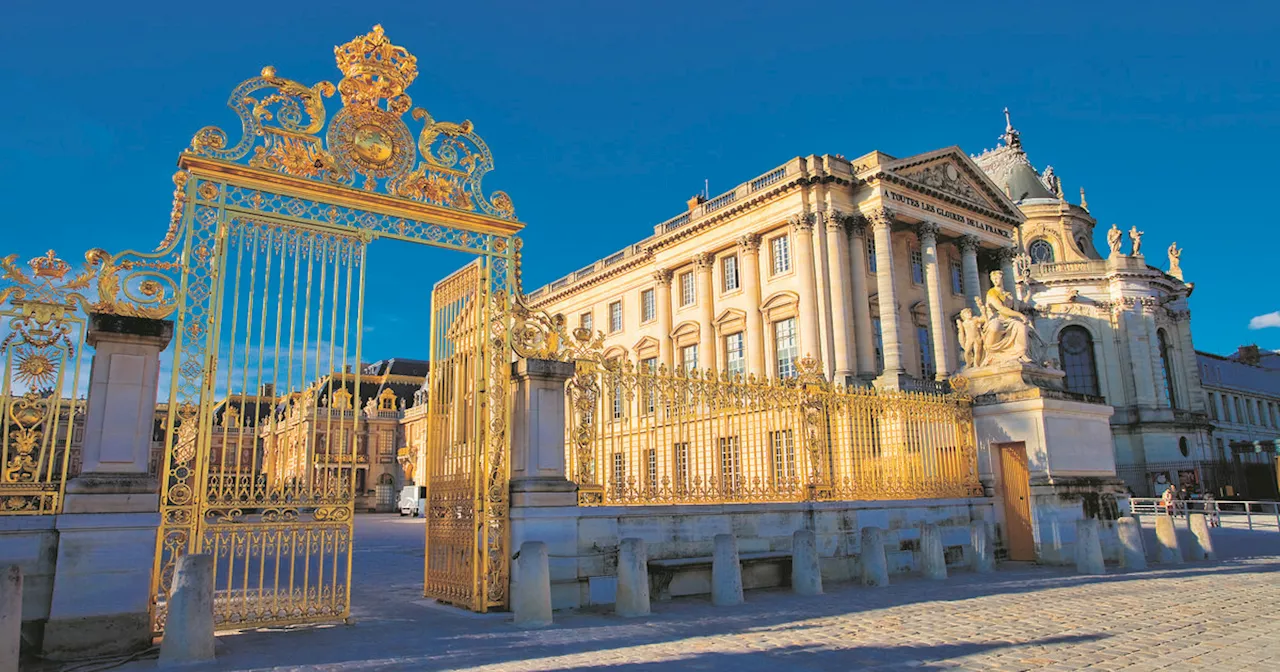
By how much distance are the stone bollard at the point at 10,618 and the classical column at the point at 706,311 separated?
110 ft

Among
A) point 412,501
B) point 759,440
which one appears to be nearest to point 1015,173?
point 412,501

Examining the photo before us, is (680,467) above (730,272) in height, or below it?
below

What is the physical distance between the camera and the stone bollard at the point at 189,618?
639 cm

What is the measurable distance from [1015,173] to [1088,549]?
169ft

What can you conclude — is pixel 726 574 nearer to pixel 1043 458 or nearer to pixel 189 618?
pixel 189 618

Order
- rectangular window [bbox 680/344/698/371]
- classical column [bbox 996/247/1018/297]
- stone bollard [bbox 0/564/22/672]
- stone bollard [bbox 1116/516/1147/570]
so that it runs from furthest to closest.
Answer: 1. rectangular window [bbox 680/344/698/371]
2. classical column [bbox 996/247/1018/297]
3. stone bollard [bbox 1116/516/1147/570]
4. stone bollard [bbox 0/564/22/672]

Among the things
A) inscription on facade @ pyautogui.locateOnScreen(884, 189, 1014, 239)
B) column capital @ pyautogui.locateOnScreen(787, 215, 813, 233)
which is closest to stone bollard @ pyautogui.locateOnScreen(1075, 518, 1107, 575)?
column capital @ pyautogui.locateOnScreen(787, 215, 813, 233)

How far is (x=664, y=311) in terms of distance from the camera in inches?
1641

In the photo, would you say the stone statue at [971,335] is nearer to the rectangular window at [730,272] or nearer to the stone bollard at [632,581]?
the stone bollard at [632,581]

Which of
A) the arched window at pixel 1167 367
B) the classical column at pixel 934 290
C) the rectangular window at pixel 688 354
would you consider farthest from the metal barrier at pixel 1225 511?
the rectangular window at pixel 688 354

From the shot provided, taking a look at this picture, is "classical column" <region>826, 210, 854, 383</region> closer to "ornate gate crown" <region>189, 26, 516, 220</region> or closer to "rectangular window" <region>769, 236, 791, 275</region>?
"rectangular window" <region>769, 236, 791, 275</region>

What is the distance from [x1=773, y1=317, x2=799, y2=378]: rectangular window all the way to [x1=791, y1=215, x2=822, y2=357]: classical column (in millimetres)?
915

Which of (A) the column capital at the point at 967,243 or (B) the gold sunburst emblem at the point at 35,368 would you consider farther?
(A) the column capital at the point at 967,243

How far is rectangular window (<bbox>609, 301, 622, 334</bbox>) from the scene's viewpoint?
4638 cm
